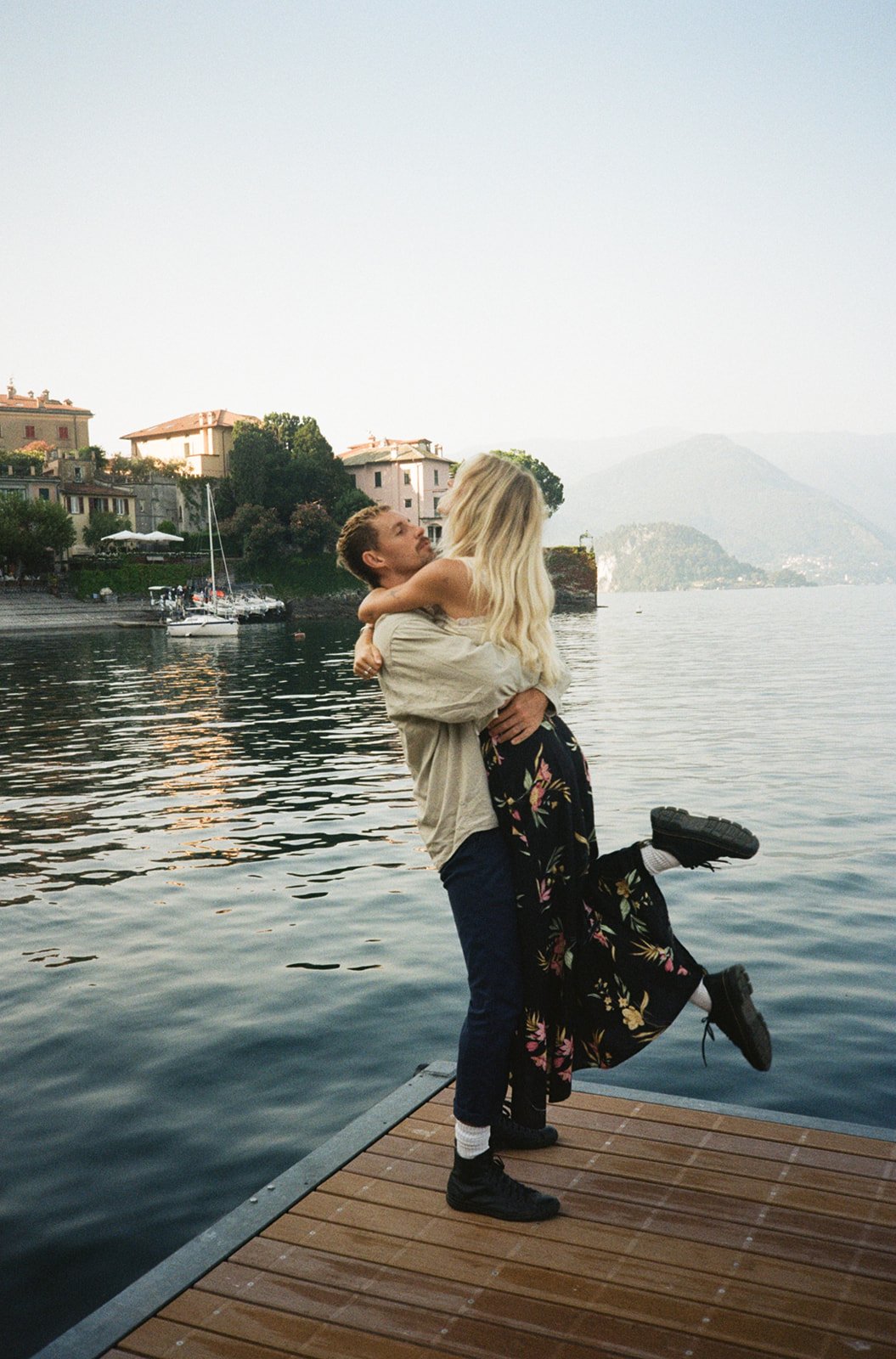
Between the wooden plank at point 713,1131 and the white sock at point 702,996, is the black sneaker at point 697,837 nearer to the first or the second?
the white sock at point 702,996

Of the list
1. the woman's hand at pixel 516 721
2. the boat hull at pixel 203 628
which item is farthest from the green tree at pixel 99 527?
the woman's hand at pixel 516 721

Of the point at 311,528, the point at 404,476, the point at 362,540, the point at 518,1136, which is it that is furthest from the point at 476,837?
the point at 404,476

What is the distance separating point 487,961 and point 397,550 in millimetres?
1260

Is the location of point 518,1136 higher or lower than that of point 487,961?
lower

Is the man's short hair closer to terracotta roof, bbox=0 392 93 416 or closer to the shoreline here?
the shoreline

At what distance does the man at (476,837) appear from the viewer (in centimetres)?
344

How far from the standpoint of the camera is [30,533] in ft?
229

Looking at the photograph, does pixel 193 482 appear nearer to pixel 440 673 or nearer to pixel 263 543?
pixel 263 543

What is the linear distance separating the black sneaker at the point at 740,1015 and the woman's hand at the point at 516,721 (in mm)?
939

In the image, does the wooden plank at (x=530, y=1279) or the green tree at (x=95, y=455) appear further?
the green tree at (x=95, y=455)

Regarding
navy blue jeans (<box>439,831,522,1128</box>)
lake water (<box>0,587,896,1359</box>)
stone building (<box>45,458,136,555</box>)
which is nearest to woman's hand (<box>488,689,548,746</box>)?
navy blue jeans (<box>439,831,522,1128</box>)

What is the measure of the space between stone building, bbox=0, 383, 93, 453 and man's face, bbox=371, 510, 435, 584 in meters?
95.7

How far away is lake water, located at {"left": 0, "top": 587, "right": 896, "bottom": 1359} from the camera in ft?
16.1

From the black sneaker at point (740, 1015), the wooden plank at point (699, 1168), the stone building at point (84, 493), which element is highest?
the stone building at point (84, 493)
